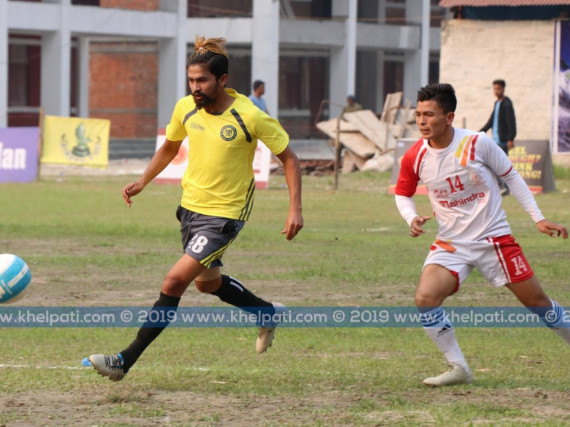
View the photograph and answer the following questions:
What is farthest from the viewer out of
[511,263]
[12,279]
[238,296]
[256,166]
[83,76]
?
[83,76]

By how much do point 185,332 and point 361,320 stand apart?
1.50 m

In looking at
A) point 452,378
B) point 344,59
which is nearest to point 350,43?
point 344,59

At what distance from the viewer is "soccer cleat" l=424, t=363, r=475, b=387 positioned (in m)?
7.15

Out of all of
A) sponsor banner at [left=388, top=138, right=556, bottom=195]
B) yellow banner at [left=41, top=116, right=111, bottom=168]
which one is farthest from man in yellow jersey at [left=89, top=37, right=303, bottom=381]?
yellow banner at [left=41, top=116, right=111, bottom=168]

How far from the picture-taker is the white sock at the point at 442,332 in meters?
7.14

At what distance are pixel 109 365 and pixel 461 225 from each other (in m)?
2.29

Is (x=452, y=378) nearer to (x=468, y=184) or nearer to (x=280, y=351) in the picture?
(x=468, y=184)

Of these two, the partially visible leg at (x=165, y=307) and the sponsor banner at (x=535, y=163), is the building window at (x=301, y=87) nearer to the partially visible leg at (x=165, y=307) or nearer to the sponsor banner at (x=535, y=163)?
the sponsor banner at (x=535, y=163)

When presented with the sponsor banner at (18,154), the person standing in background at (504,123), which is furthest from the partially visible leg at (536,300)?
the sponsor banner at (18,154)

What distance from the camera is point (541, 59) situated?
27625mm

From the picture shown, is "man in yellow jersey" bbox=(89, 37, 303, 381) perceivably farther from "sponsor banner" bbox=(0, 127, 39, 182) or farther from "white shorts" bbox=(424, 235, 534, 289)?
"sponsor banner" bbox=(0, 127, 39, 182)

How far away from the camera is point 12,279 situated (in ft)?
24.2

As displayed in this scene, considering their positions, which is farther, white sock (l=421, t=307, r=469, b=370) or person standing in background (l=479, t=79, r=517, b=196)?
person standing in background (l=479, t=79, r=517, b=196)

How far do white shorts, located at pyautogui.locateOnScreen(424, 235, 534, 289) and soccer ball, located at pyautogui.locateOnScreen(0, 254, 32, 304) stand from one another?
2.57m
